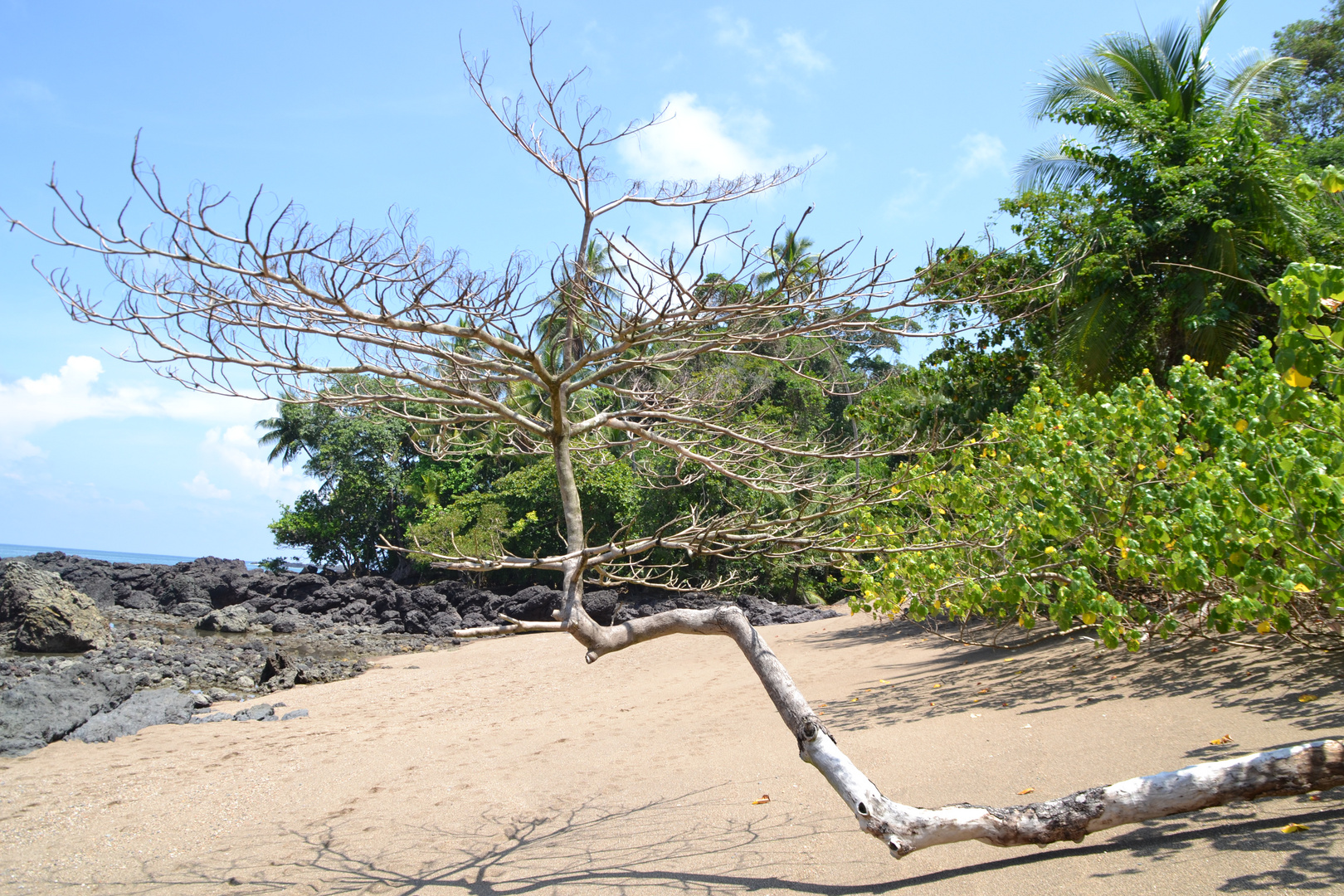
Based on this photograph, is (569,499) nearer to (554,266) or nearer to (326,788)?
(554,266)

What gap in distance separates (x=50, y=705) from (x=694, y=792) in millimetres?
8830

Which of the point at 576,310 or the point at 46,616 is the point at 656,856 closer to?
the point at 576,310

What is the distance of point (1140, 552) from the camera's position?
529 centimetres

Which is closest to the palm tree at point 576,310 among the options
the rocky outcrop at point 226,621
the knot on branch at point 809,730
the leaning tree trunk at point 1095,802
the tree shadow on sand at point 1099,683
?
the leaning tree trunk at point 1095,802

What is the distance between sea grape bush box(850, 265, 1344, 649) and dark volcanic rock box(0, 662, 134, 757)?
9.49 m

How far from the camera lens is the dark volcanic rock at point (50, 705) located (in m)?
9.34

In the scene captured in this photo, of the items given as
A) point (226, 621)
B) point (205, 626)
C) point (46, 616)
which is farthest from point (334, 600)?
point (46, 616)

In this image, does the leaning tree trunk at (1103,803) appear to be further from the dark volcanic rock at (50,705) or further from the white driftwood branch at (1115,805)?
the dark volcanic rock at (50,705)

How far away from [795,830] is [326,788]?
14.7ft

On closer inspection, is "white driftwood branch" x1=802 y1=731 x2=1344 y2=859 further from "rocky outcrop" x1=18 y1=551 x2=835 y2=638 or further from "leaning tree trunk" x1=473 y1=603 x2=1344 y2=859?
"rocky outcrop" x1=18 y1=551 x2=835 y2=638

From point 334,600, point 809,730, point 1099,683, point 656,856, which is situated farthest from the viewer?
point 334,600

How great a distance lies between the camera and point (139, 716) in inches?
419

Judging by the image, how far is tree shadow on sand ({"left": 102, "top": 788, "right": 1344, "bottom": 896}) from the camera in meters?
3.31

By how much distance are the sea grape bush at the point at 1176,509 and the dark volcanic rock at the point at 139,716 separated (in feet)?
29.8
